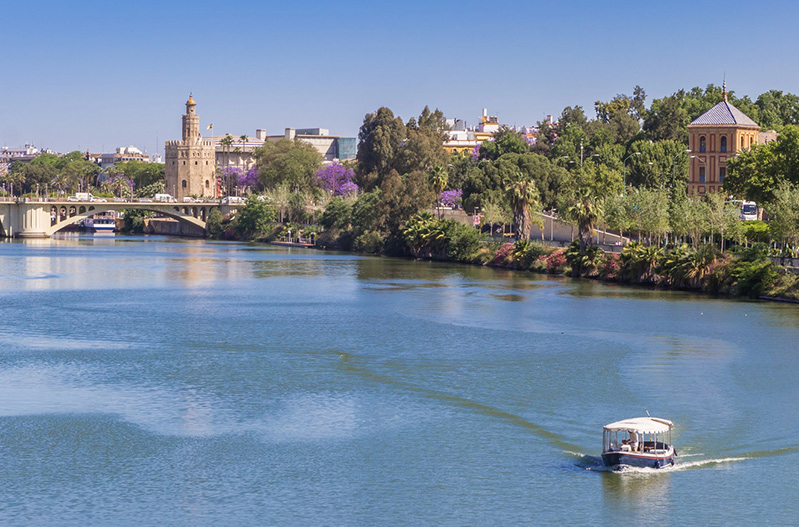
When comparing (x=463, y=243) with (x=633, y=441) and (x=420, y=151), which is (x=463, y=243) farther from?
(x=633, y=441)

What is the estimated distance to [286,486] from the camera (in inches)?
1329

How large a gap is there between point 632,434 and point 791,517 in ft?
19.2

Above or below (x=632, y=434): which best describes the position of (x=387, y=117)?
above

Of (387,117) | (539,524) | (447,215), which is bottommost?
(539,524)

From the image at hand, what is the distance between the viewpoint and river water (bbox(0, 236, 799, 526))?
3238 cm

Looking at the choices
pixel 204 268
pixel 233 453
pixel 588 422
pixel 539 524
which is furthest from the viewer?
pixel 204 268

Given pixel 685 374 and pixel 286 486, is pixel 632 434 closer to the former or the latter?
pixel 286 486

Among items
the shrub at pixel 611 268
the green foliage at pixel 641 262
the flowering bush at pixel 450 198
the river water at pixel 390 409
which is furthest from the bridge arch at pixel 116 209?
the green foliage at pixel 641 262

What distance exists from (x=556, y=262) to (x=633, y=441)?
221 feet

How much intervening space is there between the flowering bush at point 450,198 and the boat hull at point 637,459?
385 feet

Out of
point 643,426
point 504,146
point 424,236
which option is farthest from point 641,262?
point 504,146

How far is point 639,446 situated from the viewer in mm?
35188

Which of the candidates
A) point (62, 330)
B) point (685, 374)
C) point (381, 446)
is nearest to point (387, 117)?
point (62, 330)

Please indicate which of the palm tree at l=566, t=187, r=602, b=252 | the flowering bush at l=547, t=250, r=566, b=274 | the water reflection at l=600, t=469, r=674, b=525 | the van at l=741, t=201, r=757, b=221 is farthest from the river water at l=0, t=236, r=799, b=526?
the van at l=741, t=201, r=757, b=221
